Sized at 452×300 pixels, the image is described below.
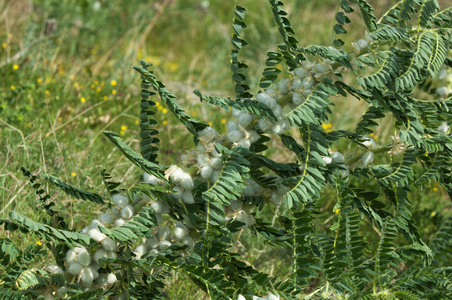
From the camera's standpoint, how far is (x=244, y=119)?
1.30 m

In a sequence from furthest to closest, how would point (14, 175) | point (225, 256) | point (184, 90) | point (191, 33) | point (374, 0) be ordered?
point (374, 0), point (191, 33), point (184, 90), point (14, 175), point (225, 256)

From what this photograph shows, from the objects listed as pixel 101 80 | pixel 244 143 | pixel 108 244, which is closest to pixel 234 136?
pixel 244 143

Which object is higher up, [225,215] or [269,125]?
[269,125]

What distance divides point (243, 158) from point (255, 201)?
7.0 inches

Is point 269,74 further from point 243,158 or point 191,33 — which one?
point 191,33

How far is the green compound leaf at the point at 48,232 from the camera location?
1099 mm

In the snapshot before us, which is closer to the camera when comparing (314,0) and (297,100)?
(297,100)

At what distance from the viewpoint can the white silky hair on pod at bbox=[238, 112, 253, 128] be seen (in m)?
1.30

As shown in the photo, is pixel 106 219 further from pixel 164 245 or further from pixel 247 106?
pixel 247 106

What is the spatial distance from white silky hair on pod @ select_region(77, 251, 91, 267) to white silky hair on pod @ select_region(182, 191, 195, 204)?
10.4 inches

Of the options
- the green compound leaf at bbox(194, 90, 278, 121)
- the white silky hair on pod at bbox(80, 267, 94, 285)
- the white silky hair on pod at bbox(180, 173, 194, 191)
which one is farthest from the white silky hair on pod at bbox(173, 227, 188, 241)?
the green compound leaf at bbox(194, 90, 278, 121)

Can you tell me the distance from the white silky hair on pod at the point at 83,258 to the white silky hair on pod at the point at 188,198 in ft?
0.87

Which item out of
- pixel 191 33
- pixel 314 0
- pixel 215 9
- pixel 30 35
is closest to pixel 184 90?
pixel 30 35

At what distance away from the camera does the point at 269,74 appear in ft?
4.59
